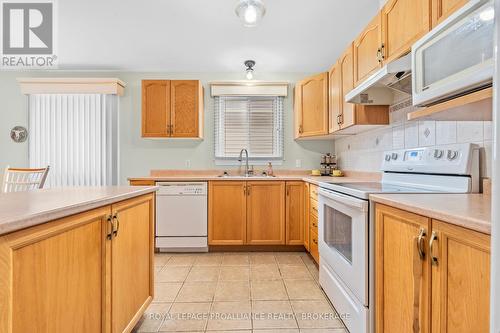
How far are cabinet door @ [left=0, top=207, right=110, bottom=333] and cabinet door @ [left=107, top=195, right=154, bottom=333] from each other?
99 mm

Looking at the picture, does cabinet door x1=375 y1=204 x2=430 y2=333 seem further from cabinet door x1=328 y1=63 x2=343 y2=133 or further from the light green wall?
the light green wall

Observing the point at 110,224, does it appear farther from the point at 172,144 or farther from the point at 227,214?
the point at 172,144

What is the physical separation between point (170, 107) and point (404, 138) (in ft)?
8.77

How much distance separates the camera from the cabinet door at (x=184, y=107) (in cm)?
339

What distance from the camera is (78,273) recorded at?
1010 millimetres

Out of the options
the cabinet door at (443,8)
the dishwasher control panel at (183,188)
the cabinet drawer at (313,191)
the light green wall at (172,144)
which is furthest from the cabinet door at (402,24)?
the dishwasher control panel at (183,188)

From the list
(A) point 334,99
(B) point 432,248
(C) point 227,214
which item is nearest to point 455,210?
(B) point 432,248

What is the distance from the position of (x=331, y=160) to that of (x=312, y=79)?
1133 millimetres

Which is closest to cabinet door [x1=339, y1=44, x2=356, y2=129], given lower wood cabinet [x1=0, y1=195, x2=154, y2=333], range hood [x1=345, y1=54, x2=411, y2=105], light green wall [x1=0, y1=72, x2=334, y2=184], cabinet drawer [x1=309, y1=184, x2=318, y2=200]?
range hood [x1=345, y1=54, x2=411, y2=105]

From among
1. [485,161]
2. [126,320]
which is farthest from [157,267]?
[485,161]

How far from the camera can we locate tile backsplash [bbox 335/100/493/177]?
1413 millimetres

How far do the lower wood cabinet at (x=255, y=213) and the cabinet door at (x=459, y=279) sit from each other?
221 centimetres

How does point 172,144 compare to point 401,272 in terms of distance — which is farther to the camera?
point 172,144

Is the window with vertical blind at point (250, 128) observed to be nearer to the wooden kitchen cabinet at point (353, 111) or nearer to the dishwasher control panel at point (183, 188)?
the dishwasher control panel at point (183, 188)
